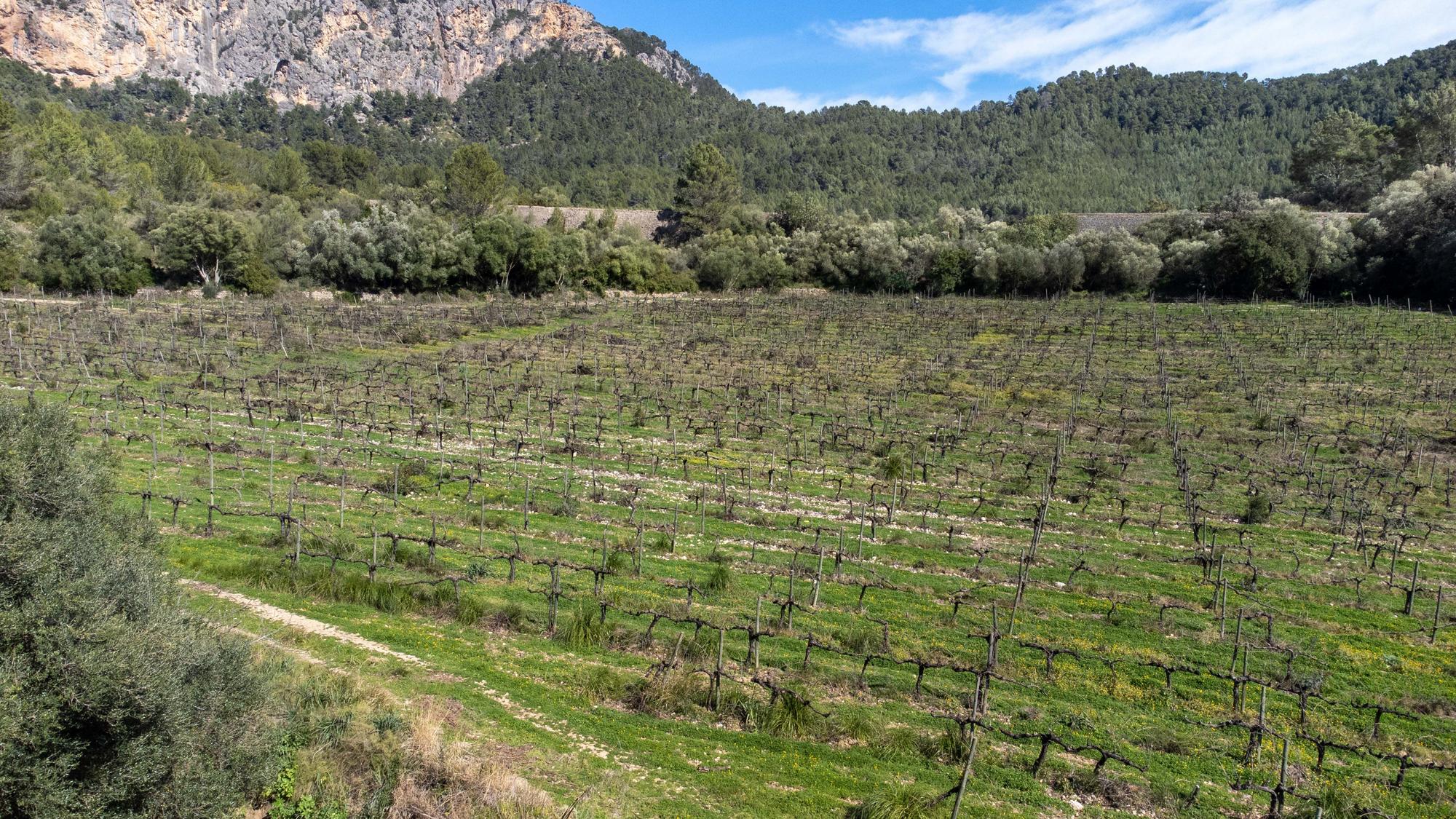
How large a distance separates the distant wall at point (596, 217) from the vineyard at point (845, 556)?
49.8 m

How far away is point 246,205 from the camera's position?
8338 centimetres

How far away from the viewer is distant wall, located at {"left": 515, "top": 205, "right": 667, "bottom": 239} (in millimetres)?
93438

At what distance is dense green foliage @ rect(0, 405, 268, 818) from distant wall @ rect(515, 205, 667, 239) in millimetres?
83045

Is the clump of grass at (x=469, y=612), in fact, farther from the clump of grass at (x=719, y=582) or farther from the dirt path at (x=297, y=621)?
the clump of grass at (x=719, y=582)

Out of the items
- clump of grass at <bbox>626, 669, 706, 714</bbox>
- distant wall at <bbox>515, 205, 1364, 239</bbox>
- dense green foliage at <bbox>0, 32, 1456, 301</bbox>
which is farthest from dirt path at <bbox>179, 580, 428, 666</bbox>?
distant wall at <bbox>515, 205, 1364, 239</bbox>

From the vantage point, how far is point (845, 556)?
20.2 m

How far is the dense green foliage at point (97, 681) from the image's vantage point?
8.47 metres

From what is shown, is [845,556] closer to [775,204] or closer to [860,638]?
[860,638]

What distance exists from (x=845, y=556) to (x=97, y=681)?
1496cm

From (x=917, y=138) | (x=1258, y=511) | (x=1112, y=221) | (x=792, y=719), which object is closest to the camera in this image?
(x=792, y=719)

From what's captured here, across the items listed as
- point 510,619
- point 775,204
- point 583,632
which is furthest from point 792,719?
point 775,204

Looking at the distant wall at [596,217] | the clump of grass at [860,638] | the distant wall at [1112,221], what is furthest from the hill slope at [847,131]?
the clump of grass at [860,638]

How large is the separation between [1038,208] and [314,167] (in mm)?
98083

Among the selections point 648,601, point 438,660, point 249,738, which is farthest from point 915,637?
point 249,738
